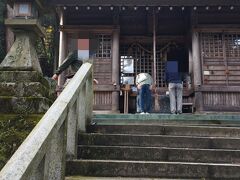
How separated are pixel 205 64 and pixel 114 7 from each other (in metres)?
3.97

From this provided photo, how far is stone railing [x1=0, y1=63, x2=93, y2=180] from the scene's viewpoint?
246cm

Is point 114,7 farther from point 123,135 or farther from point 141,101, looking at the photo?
point 123,135

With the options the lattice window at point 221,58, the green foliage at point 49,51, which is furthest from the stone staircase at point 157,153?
the green foliage at point 49,51

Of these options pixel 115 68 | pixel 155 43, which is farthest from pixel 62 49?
pixel 155 43

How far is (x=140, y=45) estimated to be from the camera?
13.1 metres

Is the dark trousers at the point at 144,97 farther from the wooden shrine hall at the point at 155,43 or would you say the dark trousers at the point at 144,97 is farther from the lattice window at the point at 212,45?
the lattice window at the point at 212,45

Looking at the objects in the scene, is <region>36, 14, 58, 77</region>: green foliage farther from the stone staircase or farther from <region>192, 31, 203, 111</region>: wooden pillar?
the stone staircase

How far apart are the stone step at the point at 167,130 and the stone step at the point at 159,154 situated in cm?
77

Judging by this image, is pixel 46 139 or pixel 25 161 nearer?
pixel 25 161

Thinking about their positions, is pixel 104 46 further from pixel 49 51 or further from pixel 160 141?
pixel 49 51

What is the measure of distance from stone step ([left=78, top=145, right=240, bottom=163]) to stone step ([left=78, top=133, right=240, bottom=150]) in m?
0.30

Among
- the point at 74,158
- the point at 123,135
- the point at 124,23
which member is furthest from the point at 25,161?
the point at 124,23

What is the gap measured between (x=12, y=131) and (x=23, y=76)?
3.69 ft

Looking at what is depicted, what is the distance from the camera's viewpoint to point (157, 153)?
436 centimetres
